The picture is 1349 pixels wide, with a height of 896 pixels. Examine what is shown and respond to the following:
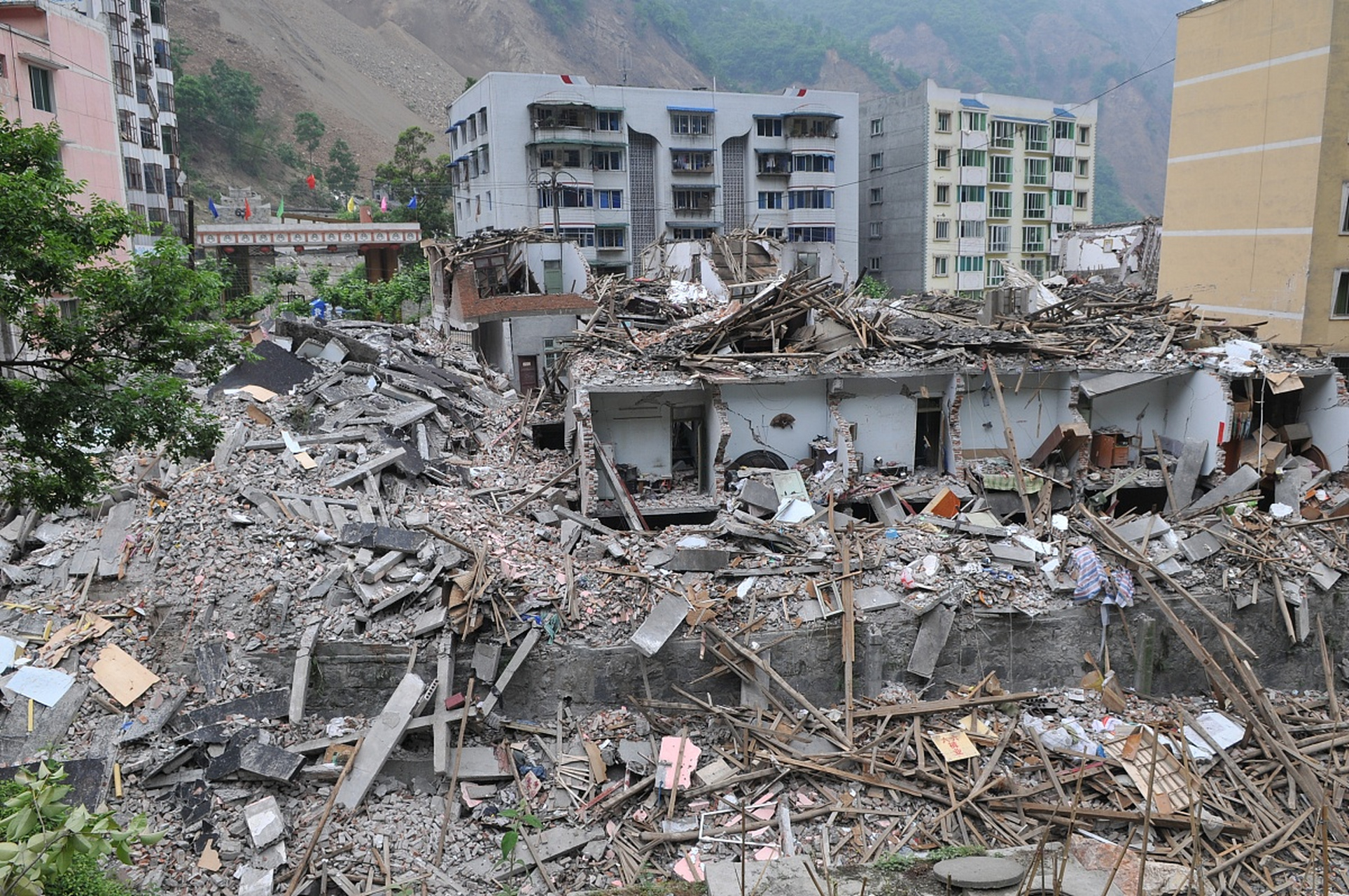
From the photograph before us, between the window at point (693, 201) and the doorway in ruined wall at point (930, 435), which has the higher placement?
the window at point (693, 201)

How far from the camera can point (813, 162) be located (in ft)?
153

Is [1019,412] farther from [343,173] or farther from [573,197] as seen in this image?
[343,173]

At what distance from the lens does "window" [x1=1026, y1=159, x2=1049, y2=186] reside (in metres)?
48.2

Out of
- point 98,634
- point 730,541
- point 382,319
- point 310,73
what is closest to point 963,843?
point 730,541

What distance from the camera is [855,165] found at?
4775cm

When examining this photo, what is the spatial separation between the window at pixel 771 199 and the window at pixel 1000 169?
37.5 feet

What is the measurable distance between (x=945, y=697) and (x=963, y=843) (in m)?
2.37

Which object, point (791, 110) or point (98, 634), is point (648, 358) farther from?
point (791, 110)

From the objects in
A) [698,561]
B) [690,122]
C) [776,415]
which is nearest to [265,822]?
[698,561]

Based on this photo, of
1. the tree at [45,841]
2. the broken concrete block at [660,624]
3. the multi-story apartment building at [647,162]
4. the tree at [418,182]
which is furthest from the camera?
the tree at [418,182]

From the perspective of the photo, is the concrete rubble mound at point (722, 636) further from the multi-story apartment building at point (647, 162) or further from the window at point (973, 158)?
the window at point (973, 158)

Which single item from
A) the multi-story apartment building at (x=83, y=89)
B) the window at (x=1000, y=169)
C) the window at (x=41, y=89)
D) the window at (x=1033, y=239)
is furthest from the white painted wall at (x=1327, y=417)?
the window at (x=1033, y=239)

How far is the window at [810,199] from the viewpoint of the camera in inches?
1839

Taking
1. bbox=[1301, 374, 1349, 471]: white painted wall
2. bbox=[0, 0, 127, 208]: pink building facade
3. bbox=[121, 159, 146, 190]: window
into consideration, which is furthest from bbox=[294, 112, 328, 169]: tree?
bbox=[1301, 374, 1349, 471]: white painted wall
